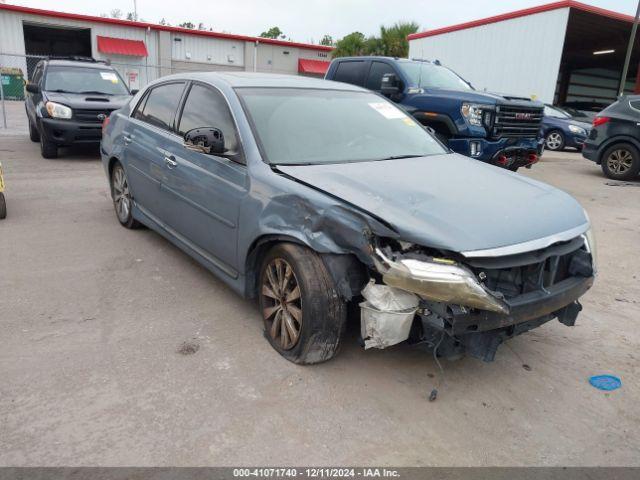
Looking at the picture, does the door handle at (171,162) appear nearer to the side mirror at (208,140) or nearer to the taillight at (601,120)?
the side mirror at (208,140)

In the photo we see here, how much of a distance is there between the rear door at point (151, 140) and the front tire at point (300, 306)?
5.77ft

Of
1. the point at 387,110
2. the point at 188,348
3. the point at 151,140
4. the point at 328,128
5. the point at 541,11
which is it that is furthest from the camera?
the point at 541,11

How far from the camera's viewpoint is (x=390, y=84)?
852 centimetres

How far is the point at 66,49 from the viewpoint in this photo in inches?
1383

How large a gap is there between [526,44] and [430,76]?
12851 mm

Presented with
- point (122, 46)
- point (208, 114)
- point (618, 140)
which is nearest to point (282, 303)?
point (208, 114)

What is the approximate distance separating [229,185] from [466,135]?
5143mm

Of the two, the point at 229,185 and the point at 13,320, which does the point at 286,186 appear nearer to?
the point at 229,185

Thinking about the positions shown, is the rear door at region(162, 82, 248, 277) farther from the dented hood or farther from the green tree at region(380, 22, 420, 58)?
the green tree at region(380, 22, 420, 58)

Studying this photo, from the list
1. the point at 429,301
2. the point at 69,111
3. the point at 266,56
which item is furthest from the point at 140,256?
the point at 266,56

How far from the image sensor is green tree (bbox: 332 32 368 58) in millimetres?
33500

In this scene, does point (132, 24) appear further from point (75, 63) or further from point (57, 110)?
point (57, 110)

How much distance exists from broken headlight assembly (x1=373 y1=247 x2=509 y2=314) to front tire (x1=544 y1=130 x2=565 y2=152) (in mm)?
14844

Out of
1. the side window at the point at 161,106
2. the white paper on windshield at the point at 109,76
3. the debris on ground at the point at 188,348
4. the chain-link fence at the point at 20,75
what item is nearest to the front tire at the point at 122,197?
the side window at the point at 161,106
